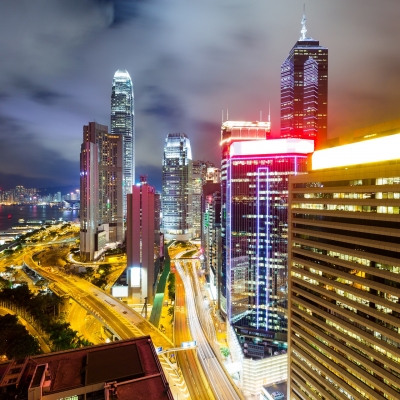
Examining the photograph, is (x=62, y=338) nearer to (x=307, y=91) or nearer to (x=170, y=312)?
(x=170, y=312)

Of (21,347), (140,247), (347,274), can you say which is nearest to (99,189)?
(140,247)

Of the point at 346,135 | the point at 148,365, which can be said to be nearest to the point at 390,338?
the point at 148,365

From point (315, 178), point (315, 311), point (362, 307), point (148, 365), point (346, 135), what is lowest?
point (148, 365)

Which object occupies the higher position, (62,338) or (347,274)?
(347,274)

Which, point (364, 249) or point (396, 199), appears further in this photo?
point (364, 249)

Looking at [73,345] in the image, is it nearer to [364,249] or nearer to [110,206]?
[364,249]

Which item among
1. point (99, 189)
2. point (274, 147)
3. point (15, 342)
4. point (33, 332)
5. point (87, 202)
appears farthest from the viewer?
point (99, 189)
